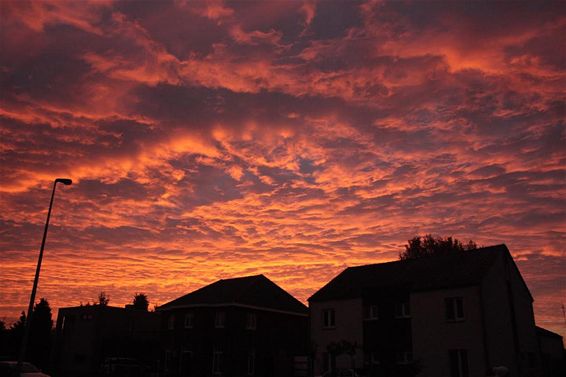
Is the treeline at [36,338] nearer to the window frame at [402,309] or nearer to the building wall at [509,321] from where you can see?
the window frame at [402,309]

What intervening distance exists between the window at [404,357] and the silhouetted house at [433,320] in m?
0.07

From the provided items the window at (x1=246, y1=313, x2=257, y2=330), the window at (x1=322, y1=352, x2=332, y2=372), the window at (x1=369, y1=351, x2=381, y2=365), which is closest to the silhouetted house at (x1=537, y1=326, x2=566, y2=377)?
the window at (x1=369, y1=351, x2=381, y2=365)

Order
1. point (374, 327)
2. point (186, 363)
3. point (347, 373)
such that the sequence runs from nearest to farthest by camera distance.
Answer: point (347, 373), point (374, 327), point (186, 363)

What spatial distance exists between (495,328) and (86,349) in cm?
5227

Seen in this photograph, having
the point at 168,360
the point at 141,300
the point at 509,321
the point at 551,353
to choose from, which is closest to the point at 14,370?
the point at 168,360

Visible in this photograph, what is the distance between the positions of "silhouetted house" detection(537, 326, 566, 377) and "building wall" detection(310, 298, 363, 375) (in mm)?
14442

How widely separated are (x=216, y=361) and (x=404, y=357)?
57.3 feet

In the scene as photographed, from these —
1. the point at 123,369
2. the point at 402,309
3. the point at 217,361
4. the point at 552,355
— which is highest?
the point at 402,309

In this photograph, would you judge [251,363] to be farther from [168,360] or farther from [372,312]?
[372,312]

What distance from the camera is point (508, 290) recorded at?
3734cm

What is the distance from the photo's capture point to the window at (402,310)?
1487 inches

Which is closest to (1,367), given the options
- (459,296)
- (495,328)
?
(459,296)

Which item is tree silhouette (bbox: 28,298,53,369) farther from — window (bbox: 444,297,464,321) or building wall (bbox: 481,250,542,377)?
building wall (bbox: 481,250,542,377)

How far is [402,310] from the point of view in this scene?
38.2m
